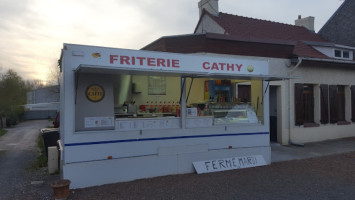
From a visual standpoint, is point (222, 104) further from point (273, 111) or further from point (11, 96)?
point (11, 96)

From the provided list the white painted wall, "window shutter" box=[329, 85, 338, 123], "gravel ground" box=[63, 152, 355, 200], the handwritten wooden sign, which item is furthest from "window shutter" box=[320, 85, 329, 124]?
the white painted wall

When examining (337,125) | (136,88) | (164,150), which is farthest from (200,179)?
(337,125)

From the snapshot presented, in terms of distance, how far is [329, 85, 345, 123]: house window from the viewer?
12737mm

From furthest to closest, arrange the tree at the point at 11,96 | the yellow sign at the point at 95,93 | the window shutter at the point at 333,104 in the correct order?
the tree at the point at 11,96, the window shutter at the point at 333,104, the yellow sign at the point at 95,93

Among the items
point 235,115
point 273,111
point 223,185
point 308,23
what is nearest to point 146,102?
point 235,115

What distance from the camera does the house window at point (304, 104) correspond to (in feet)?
38.1

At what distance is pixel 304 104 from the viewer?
40.0 ft

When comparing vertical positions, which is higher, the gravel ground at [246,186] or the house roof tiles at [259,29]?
the house roof tiles at [259,29]

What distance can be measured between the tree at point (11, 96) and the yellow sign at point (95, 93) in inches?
897

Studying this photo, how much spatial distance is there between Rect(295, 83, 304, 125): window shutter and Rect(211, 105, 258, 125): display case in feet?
13.4

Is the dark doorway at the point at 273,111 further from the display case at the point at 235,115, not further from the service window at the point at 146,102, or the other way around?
the service window at the point at 146,102

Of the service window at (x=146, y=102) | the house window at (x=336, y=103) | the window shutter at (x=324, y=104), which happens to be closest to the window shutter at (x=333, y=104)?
the house window at (x=336, y=103)

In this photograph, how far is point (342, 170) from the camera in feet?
24.3

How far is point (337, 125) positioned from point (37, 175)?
39.2 ft
